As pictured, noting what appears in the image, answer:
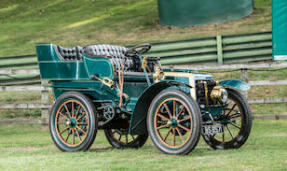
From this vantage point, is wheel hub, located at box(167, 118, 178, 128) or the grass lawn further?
wheel hub, located at box(167, 118, 178, 128)

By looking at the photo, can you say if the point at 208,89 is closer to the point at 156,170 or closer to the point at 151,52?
the point at 156,170

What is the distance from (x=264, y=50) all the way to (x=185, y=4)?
4357 millimetres

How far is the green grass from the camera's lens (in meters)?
18.0

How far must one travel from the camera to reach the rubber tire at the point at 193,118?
5648mm

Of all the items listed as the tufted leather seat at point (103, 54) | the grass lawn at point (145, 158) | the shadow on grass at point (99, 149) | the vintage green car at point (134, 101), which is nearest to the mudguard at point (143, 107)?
the vintage green car at point (134, 101)

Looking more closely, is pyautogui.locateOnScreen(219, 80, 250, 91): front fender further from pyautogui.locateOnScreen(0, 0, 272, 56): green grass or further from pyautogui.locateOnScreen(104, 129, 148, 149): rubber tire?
pyautogui.locateOnScreen(0, 0, 272, 56): green grass

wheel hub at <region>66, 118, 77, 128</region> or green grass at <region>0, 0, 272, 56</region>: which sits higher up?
green grass at <region>0, 0, 272, 56</region>

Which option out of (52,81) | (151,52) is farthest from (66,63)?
(151,52)

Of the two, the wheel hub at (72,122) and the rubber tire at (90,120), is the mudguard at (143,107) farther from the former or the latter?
the wheel hub at (72,122)

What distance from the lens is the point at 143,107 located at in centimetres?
633

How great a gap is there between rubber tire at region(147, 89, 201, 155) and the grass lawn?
10 centimetres

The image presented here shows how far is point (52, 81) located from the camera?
7.16 meters

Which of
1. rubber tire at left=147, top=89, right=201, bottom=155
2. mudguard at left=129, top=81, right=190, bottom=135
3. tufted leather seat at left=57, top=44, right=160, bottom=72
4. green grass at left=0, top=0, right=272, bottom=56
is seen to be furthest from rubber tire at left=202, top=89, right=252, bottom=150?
green grass at left=0, top=0, right=272, bottom=56

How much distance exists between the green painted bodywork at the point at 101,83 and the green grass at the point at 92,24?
10443 mm
